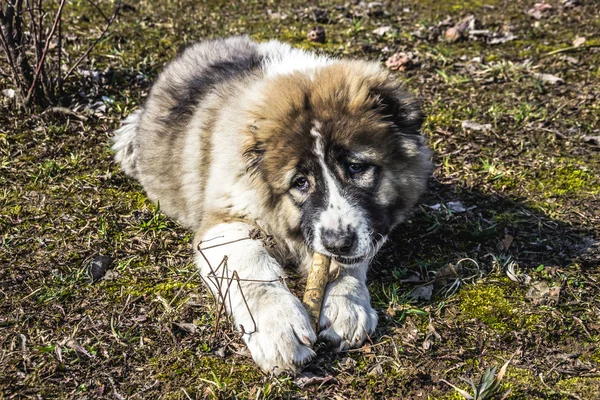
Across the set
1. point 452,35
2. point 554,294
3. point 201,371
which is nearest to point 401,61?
point 452,35

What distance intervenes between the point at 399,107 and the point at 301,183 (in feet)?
2.07

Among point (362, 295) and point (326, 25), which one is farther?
A: point (326, 25)

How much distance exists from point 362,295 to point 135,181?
1957 mm

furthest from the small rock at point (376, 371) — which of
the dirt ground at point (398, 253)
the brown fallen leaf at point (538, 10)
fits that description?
the brown fallen leaf at point (538, 10)

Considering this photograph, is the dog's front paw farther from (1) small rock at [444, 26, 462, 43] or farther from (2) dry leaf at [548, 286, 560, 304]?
(1) small rock at [444, 26, 462, 43]

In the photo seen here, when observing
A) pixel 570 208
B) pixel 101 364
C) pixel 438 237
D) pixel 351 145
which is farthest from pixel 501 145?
pixel 101 364

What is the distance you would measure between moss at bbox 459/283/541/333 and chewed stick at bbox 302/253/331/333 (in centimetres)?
69

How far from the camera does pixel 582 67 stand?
5688 mm

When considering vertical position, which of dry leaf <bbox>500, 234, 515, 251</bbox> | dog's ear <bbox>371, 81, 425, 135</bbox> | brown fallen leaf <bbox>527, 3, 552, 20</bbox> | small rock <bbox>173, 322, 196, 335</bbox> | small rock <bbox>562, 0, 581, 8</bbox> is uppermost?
dog's ear <bbox>371, 81, 425, 135</bbox>

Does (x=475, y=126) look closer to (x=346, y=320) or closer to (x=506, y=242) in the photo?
(x=506, y=242)

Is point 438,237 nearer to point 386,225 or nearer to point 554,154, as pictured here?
point 386,225

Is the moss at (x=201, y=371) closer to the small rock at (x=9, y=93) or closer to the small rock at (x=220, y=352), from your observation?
the small rock at (x=220, y=352)

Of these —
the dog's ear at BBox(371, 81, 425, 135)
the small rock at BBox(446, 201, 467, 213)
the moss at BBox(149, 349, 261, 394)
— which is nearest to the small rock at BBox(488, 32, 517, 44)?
the small rock at BBox(446, 201, 467, 213)

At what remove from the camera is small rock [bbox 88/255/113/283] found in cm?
337
